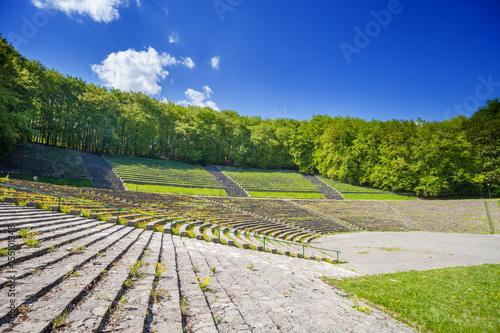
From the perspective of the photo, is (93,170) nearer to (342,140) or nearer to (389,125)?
(342,140)

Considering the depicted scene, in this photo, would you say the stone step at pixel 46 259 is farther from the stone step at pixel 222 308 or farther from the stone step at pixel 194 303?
the stone step at pixel 222 308

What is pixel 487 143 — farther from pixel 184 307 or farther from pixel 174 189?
pixel 184 307

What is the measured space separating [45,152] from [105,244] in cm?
3446

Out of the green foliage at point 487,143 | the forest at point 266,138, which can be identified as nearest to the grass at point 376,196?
the forest at point 266,138

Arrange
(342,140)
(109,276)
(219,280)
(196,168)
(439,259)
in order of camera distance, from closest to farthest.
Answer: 1. (109,276)
2. (219,280)
3. (439,259)
4. (196,168)
5. (342,140)

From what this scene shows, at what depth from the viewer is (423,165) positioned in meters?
39.6

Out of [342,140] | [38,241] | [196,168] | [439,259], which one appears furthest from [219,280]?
[342,140]

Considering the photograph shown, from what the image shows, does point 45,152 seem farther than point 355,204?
No

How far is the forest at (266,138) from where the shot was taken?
1457 inches

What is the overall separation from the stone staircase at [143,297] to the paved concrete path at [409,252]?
22.7 ft

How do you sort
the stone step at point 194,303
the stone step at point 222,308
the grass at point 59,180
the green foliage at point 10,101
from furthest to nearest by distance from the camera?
the grass at point 59,180, the green foliage at point 10,101, the stone step at point 222,308, the stone step at point 194,303

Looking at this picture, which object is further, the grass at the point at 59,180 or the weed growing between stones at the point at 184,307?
the grass at the point at 59,180

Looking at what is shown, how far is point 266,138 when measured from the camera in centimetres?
5712

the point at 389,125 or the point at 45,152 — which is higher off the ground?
the point at 389,125
